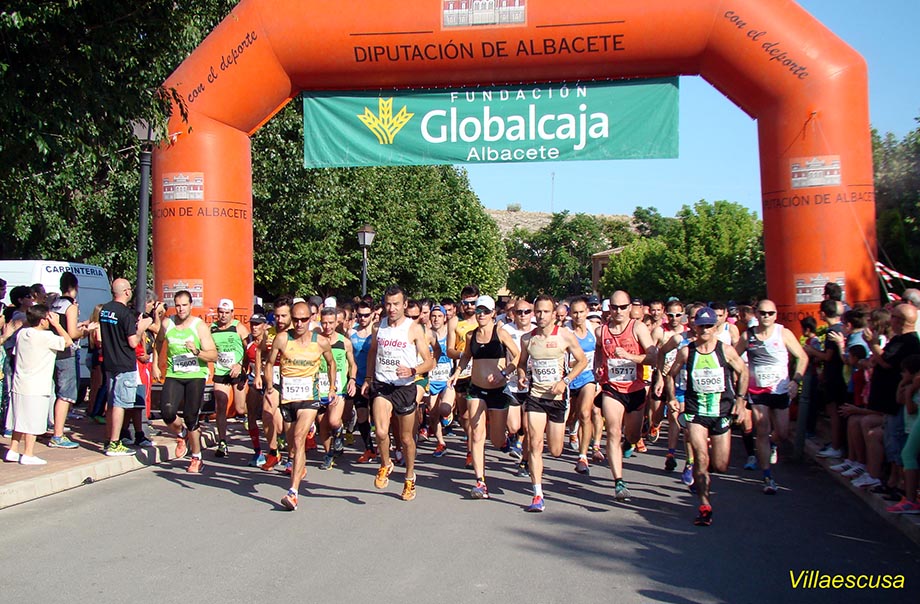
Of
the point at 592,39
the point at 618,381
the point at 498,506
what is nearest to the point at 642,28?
the point at 592,39

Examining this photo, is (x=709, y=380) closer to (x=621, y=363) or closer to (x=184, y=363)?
(x=621, y=363)

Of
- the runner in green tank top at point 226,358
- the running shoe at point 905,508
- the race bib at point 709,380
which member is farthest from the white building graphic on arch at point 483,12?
the running shoe at point 905,508

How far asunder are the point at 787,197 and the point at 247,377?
274 inches

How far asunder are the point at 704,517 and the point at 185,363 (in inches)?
220

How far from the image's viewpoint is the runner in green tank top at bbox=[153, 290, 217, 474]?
9.68 meters

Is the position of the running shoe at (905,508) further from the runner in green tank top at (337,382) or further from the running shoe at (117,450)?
the running shoe at (117,450)

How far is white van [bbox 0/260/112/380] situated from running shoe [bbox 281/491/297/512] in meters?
7.71

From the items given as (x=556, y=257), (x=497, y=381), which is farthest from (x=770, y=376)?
(x=556, y=257)

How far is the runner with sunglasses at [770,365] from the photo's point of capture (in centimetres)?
920

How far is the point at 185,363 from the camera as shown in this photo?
9750 mm

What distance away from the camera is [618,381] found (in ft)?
29.9

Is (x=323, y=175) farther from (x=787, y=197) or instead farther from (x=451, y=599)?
(x=451, y=599)

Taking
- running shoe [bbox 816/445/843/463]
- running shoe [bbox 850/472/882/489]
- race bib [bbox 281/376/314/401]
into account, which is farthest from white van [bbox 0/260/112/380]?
running shoe [bbox 850/472/882/489]

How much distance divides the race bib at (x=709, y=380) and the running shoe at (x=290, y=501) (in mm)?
3572
